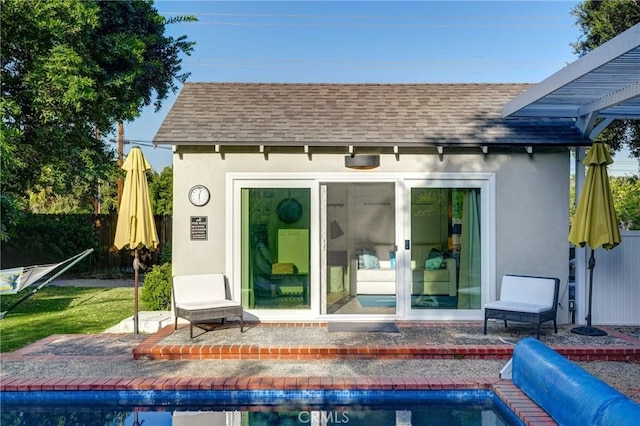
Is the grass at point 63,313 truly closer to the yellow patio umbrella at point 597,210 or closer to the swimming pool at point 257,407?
the swimming pool at point 257,407

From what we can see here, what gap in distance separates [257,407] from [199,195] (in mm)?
3968

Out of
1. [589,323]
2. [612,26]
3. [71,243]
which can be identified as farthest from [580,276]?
[71,243]

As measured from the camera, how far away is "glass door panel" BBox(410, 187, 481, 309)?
8.31 metres

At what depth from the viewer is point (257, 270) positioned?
8.27m

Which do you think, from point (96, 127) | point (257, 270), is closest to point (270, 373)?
point (257, 270)

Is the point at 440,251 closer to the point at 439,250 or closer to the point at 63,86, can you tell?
the point at 439,250

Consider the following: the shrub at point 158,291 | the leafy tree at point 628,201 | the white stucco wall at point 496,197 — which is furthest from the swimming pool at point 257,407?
the leafy tree at point 628,201

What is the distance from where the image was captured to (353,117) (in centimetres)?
884

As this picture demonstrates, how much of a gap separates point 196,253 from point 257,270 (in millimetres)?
1013

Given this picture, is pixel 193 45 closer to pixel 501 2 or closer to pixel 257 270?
pixel 257 270

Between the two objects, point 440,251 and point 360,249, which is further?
point 360,249

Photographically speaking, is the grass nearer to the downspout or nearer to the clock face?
the clock face

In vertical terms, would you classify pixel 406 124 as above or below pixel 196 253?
above

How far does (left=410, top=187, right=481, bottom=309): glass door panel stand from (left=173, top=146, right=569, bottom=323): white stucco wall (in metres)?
0.32
